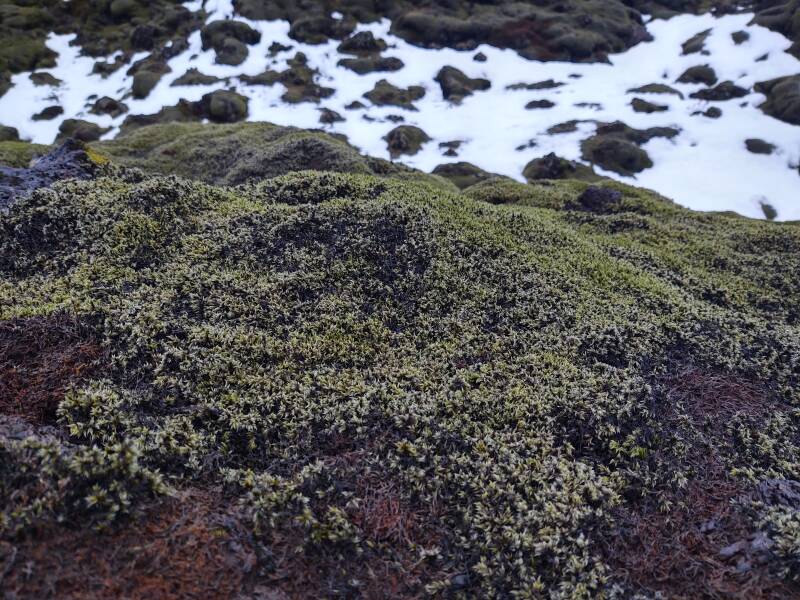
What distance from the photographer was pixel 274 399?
26.0ft

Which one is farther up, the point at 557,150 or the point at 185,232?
the point at 185,232

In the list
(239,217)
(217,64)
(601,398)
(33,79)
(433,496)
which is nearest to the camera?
(433,496)

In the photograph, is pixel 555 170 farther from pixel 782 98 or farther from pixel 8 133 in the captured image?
pixel 8 133

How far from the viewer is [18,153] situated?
20.6m

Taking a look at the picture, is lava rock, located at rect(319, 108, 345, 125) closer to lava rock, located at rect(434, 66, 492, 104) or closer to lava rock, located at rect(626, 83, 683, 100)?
lava rock, located at rect(434, 66, 492, 104)

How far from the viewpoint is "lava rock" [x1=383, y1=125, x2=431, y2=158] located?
4478 cm

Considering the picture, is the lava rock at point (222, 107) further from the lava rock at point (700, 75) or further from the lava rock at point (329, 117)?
the lava rock at point (700, 75)

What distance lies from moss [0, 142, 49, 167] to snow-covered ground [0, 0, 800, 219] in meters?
27.7

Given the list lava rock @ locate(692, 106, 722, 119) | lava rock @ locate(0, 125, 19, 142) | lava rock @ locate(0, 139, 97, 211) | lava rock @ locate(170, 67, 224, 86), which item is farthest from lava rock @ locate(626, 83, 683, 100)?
lava rock @ locate(0, 125, 19, 142)

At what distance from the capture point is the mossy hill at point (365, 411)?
593 cm

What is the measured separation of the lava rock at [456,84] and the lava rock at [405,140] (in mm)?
10050

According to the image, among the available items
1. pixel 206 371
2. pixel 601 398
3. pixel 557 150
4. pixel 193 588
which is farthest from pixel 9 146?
pixel 557 150

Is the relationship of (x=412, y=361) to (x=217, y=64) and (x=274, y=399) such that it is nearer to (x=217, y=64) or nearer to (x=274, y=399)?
(x=274, y=399)

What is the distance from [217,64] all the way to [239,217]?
178 ft
